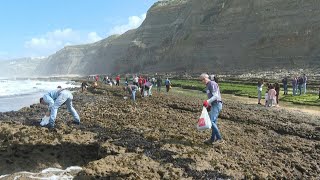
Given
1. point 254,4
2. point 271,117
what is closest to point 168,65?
point 254,4

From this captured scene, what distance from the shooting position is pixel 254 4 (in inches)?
3374

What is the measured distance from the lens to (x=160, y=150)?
35.3 ft

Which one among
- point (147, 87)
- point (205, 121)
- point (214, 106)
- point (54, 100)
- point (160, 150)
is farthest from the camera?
point (147, 87)

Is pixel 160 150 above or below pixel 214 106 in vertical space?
below

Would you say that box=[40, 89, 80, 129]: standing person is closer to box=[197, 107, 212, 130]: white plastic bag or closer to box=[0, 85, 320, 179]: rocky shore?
box=[0, 85, 320, 179]: rocky shore

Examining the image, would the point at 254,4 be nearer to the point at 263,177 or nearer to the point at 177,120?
the point at 177,120

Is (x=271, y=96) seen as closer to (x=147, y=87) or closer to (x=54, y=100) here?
(x=147, y=87)

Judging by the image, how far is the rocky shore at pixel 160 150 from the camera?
30.1 ft

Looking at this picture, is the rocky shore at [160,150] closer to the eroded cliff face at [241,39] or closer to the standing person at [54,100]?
the standing person at [54,100]

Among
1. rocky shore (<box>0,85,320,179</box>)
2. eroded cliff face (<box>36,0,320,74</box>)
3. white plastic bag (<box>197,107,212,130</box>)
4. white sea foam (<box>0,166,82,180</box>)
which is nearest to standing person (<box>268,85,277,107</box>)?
rocky shore (<box>0,85,320,179</box>)

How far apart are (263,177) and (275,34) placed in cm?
6966

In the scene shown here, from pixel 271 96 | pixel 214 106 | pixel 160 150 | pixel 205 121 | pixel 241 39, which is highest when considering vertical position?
pixel 241 39

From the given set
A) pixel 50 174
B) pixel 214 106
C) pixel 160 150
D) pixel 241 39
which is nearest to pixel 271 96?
pixel 214 106

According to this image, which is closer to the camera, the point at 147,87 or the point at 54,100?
the point at 54,100
